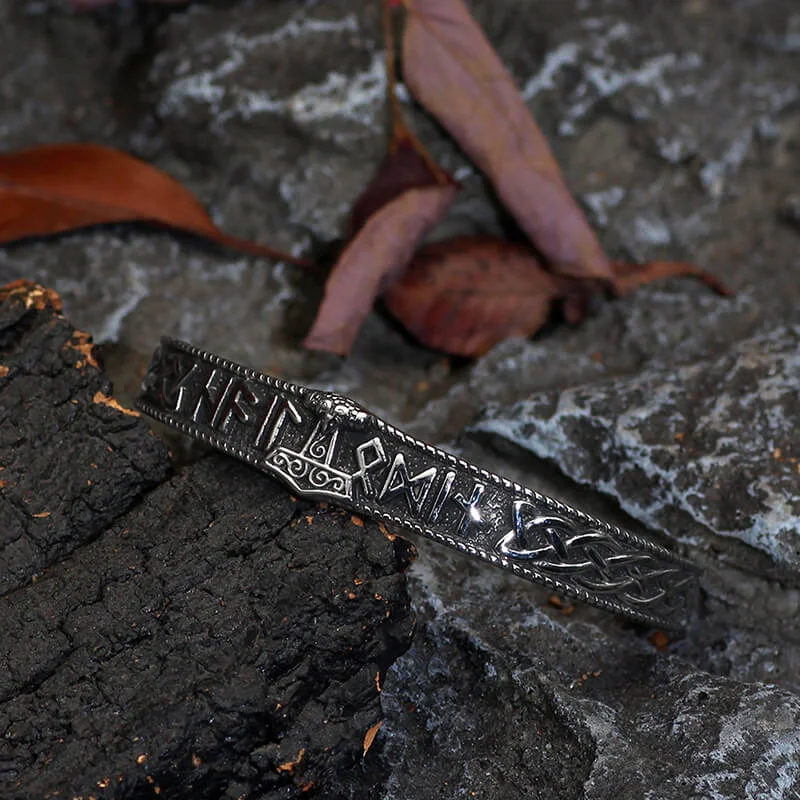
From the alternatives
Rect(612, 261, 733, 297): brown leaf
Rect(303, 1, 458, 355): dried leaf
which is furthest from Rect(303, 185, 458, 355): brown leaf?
Rect(612, 261, 733, 297): brown leaf

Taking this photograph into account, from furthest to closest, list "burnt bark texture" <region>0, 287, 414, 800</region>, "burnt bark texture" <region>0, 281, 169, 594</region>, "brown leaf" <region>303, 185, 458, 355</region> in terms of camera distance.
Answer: "brown leaf" <region>303, 185, 458, 355</region> → "burnt bark texture" <region>0, 281, 169, 594</region> → "burnt bark texture" <region>0, 287, 414, 800</region>

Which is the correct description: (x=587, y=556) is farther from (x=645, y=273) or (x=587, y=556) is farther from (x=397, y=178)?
(x=397, y=178)

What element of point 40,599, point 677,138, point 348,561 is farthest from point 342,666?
point 677,138

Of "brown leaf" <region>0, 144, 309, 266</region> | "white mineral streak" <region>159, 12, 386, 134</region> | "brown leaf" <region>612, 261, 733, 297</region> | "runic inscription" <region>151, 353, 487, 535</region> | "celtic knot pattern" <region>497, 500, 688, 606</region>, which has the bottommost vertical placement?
"celtic knot pattern" <region>497, 500, 688, 606</region>

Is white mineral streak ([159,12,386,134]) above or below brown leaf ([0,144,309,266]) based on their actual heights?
above

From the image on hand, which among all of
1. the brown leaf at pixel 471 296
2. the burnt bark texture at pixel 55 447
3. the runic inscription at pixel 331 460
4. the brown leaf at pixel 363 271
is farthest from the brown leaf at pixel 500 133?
the burnt bark texture at pixel 55 447

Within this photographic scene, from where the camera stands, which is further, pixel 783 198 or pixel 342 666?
pixel 783 198

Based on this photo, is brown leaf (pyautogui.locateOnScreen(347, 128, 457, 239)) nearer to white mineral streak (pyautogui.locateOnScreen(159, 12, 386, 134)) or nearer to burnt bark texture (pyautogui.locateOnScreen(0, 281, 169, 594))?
white mineral streak (pyautogui.locateOnScreen(159, 12, 386, 134))

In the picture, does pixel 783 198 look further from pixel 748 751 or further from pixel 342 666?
pixel 342 666

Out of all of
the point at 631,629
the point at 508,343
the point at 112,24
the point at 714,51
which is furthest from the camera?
Result: the point at 714,51
